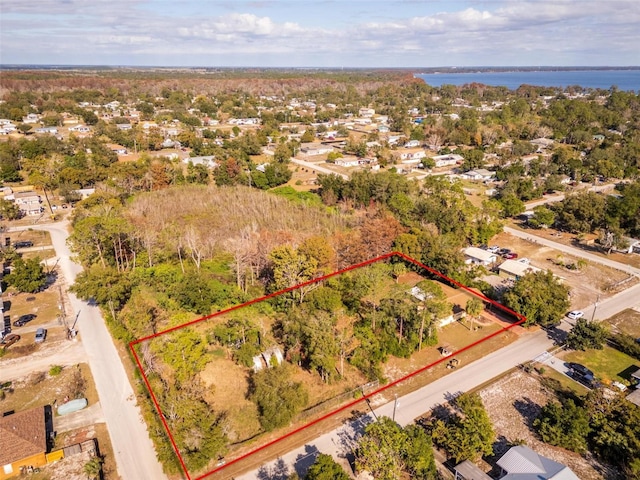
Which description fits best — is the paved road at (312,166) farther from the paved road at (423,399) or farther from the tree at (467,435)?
the tree at (467,435)

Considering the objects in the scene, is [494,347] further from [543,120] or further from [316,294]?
[543,120]

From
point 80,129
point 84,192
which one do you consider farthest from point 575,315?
point 80,129

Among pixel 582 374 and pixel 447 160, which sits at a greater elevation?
pixel 447 160

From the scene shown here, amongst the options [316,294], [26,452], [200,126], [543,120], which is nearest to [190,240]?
[316,294]

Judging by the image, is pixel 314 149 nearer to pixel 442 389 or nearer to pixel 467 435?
pixel 442 389

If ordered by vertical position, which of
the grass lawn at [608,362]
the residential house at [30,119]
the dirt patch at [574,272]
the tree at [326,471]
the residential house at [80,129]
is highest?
the residential house at [30,119]

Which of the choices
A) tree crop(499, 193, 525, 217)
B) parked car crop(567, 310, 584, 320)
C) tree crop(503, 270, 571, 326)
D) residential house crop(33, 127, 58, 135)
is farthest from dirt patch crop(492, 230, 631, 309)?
residential house crop(33, 127, 58, 135)

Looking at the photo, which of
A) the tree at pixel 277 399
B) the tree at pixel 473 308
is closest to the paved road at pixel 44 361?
the tree at pixel 277 399
